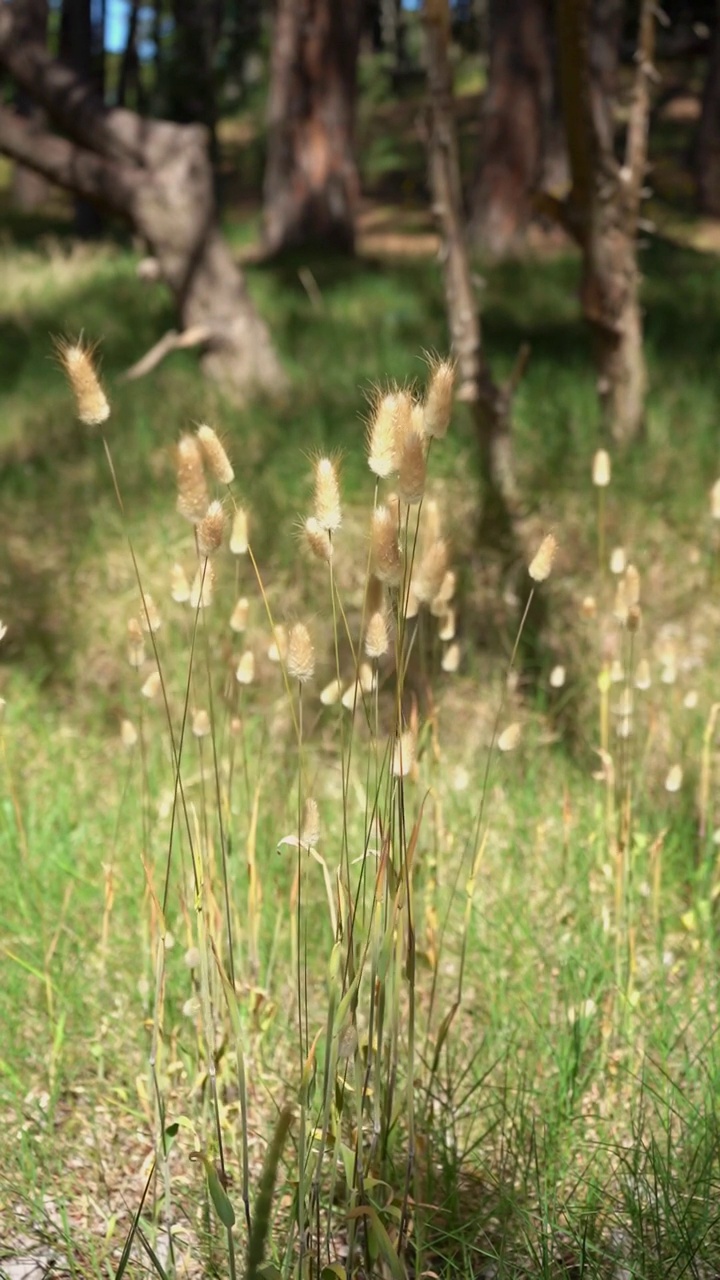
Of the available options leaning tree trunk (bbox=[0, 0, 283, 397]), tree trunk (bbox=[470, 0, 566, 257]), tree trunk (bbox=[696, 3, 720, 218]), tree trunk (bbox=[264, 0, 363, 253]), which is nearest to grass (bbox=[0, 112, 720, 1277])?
leaning tree trunk (bbox=[0, 0, 283, 397])

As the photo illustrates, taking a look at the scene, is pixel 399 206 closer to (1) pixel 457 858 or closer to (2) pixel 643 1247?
(1) pixel 457 858

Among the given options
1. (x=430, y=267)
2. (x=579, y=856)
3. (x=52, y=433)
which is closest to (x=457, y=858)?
(x=579, y=856)

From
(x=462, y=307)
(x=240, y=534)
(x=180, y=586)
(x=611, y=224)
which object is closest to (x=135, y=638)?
(x=180, y=586)

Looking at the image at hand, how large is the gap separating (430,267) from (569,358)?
2846 mm

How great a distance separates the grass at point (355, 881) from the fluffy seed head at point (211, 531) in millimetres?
98

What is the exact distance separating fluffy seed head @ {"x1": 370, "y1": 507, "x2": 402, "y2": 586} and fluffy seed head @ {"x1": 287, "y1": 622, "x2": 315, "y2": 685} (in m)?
0.12

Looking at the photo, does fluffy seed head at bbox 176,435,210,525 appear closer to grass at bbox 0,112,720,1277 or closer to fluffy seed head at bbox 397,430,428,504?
grass at bbox 0,112,720,1277

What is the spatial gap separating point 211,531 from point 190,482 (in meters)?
0.08

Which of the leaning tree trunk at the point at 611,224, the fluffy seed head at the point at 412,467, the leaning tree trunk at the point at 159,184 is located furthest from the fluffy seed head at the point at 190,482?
the leaning tree trunk at the point at 159,184

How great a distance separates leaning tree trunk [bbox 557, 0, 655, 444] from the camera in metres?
4.65

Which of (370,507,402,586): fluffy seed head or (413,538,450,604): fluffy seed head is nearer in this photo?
(370,507,402,586): fluffy seed head

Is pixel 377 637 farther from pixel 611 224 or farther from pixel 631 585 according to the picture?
pixel 611 224

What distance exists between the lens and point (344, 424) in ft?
17.3

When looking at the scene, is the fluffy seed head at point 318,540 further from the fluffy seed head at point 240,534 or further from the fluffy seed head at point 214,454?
the fluffy seed head at point 240,534
